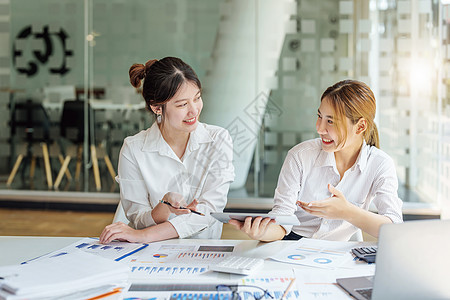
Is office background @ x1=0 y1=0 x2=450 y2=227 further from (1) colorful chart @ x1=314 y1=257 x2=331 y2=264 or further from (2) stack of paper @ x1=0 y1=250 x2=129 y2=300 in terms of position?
(2) stack of paper @ x1=0 y1=250 x2=129 y2=300

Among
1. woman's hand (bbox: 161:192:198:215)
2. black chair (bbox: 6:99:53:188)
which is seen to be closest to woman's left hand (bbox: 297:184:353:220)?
woman's hand (bbox: 161:192:198:215)

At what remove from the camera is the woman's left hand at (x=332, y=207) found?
1740 millimetres

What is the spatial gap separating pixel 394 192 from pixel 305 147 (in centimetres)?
39

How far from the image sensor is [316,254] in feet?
5.30

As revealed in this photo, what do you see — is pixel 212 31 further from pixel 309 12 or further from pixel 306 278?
pixel 306 278

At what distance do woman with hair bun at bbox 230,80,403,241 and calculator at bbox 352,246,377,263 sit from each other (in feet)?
0.97

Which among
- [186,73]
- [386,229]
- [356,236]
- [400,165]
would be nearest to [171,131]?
[186,73]

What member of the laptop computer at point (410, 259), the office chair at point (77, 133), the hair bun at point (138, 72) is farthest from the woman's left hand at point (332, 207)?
the office chair at point (77, 133)

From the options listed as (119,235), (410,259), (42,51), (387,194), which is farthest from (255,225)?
(42,51)

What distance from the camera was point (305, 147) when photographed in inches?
84.4

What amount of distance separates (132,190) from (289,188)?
0.66 m

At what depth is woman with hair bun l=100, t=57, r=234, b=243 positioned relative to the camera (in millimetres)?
2164

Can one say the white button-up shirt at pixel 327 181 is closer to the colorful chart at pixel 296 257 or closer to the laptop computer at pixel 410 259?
the colorful chart at pixel 296 257

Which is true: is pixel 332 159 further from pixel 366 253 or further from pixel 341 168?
pixel 366 253
